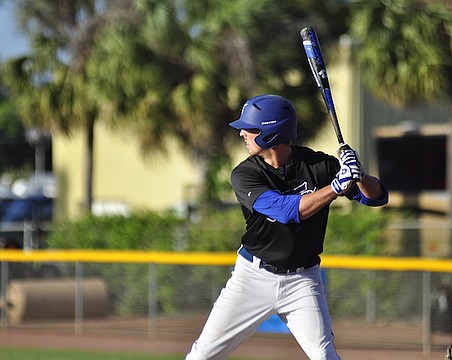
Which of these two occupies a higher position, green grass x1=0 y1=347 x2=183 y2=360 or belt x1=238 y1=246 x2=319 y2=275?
belt x1=238 y1=246 x2=319 y2=275

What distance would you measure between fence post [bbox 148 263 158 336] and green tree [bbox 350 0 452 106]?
6.00 meters

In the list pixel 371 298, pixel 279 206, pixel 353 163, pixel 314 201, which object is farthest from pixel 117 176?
pixel 353 163

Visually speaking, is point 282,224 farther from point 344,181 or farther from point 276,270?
point 344,181

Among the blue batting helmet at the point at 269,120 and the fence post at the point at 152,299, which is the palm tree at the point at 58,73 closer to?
the fence post at the point at 152,299

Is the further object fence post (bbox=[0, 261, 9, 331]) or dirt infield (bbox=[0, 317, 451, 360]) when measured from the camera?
fence post (bbox=[0, 261, 9, 331])

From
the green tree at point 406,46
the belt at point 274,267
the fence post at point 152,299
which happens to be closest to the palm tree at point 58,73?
the green tree at point 406,46

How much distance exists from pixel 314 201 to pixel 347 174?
0.26 meters

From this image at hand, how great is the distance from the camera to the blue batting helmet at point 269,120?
6.31m

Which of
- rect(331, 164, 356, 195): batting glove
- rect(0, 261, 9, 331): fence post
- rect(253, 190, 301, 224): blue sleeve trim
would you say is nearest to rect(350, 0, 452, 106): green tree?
rect(0, 261, 9, 331): fence post

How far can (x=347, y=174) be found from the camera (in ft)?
19.2

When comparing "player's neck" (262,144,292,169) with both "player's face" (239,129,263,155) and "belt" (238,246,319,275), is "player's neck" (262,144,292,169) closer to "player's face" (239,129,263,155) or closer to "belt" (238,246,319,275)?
"player's face" (239,129,263,155)

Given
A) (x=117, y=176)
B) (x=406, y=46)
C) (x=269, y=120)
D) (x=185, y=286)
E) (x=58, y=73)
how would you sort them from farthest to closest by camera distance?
1. (x=117, y=176)
2. (x=58, y=73)
3. (x=406, y=46)
4. (x=185, y=286)
5. (x=269, y=120)

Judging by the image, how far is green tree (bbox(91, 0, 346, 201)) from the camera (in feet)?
61.5

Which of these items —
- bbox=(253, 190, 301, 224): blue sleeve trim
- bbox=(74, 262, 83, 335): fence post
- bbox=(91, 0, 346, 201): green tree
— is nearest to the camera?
bbox=(253, 190, 301, 224): blue sleeve trim
